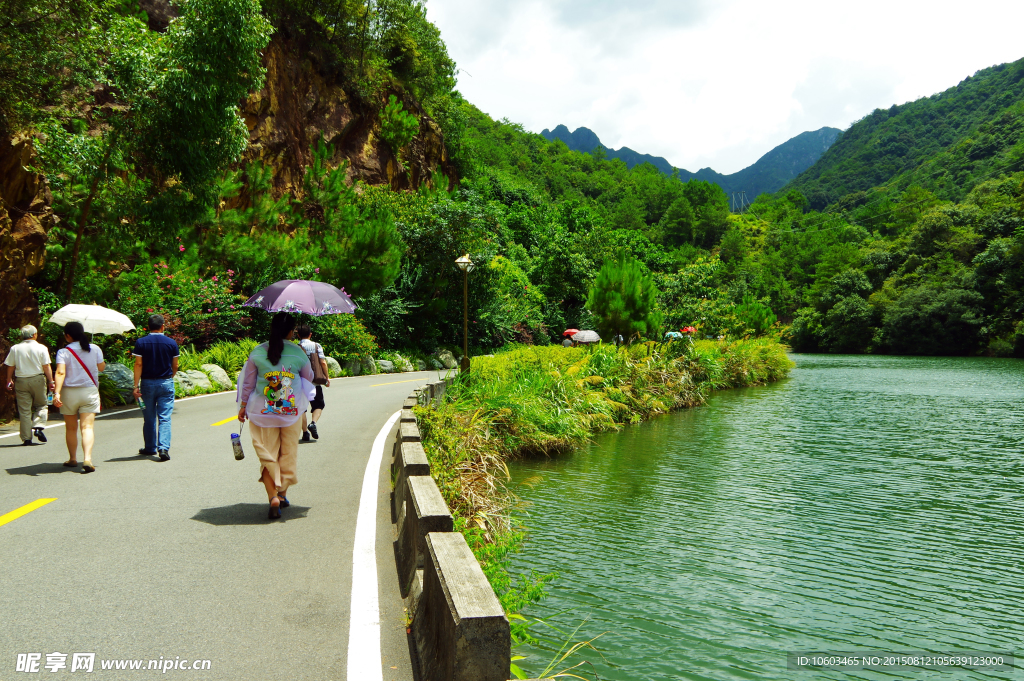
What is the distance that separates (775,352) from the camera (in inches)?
1442

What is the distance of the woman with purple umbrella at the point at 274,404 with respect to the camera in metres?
6.30

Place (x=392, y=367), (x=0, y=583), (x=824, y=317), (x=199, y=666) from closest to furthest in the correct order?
1. (x=199, y=666)
2. (x=0, y=583)
3. (x=392, y=367)
4. (x=824, y=317)

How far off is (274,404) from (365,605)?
2596mm

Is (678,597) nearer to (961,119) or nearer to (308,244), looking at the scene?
(308,244)

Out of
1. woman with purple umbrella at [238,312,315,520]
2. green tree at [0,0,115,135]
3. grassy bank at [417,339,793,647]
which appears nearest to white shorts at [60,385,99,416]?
woman with purple umbrella at [238,312,315,520]

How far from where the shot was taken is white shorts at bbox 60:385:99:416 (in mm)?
8531

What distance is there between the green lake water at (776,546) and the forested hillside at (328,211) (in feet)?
38.6

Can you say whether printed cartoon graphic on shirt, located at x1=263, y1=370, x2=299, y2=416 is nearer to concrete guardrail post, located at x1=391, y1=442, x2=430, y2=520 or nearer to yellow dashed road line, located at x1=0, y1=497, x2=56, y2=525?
concrete guardrail post, located at x1=391, y1=442, x2=430, y2=520

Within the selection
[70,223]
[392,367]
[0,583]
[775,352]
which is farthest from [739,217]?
[0,583]

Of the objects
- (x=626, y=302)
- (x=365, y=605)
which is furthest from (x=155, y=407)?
(x=626, y=302)

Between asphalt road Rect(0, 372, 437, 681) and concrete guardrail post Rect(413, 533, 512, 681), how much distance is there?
32 cm

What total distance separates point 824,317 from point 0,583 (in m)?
82.3

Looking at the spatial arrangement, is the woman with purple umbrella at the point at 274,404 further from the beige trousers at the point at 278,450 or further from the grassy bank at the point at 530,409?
the grassy bank at the point at 530,409

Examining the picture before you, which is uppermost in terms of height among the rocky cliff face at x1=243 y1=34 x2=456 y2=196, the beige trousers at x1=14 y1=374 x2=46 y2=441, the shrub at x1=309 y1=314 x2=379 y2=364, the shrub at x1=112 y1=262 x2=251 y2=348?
the rocky cliff face at x1=243 y1=34 x2=456 y2=196
